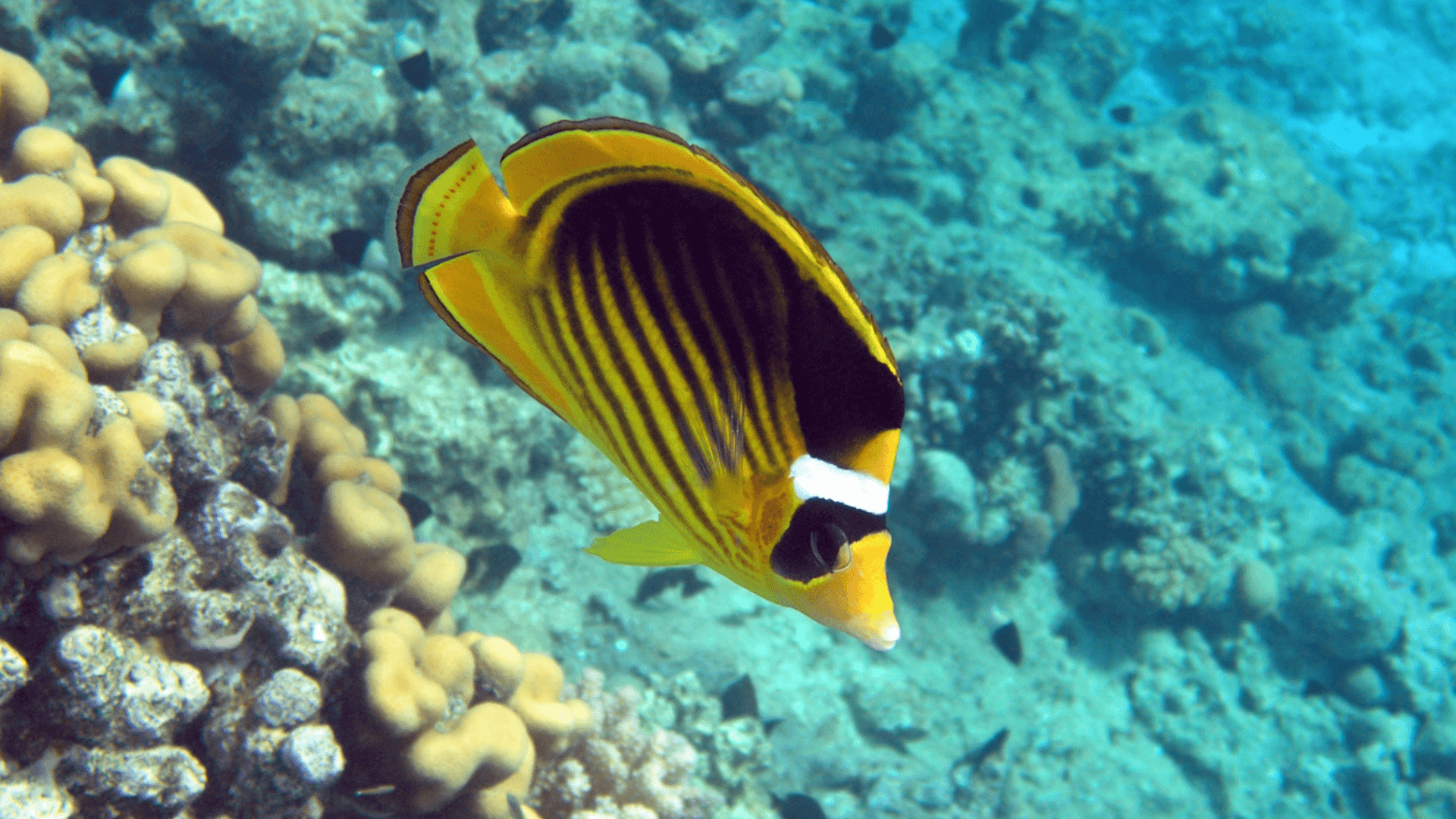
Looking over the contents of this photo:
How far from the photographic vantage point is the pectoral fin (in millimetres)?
805

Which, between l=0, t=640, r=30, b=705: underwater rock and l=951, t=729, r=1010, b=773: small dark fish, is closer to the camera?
l=0, t=640, r=30, b=705: underwater rock

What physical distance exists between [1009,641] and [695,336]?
6349 millimetres

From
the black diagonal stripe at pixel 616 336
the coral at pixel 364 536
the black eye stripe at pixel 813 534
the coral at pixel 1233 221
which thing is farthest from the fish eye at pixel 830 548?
the coral at pixel 1233 221

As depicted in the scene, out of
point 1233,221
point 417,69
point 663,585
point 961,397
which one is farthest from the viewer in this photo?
point 1233,221

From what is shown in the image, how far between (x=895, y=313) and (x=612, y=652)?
4.41m

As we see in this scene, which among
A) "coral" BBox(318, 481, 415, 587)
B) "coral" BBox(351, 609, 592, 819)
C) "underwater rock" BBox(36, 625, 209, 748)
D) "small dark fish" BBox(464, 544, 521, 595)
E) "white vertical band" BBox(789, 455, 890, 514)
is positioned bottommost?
"small dark fish" BBox(464, 544, 521, 595)

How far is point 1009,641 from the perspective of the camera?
6.31 m

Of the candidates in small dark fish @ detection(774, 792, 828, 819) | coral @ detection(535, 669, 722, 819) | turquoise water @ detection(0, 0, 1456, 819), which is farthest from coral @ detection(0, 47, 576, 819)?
small dark fish @ detection(774, 792, 828, 819)

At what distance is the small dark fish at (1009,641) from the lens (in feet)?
20.7

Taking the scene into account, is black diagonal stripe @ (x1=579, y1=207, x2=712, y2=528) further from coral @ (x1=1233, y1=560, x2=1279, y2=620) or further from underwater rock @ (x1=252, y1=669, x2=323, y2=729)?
coral @ (x1=1233, y1=560, x2=1279, y2=620)

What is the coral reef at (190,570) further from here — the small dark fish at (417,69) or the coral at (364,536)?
the small dark fish at (417,69)

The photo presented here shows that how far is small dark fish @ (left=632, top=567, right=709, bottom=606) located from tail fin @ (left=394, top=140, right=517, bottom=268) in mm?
5028

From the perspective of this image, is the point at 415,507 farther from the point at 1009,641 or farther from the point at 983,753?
the point at 983,753

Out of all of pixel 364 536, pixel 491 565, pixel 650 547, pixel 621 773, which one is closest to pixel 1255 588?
pixel 621 773
